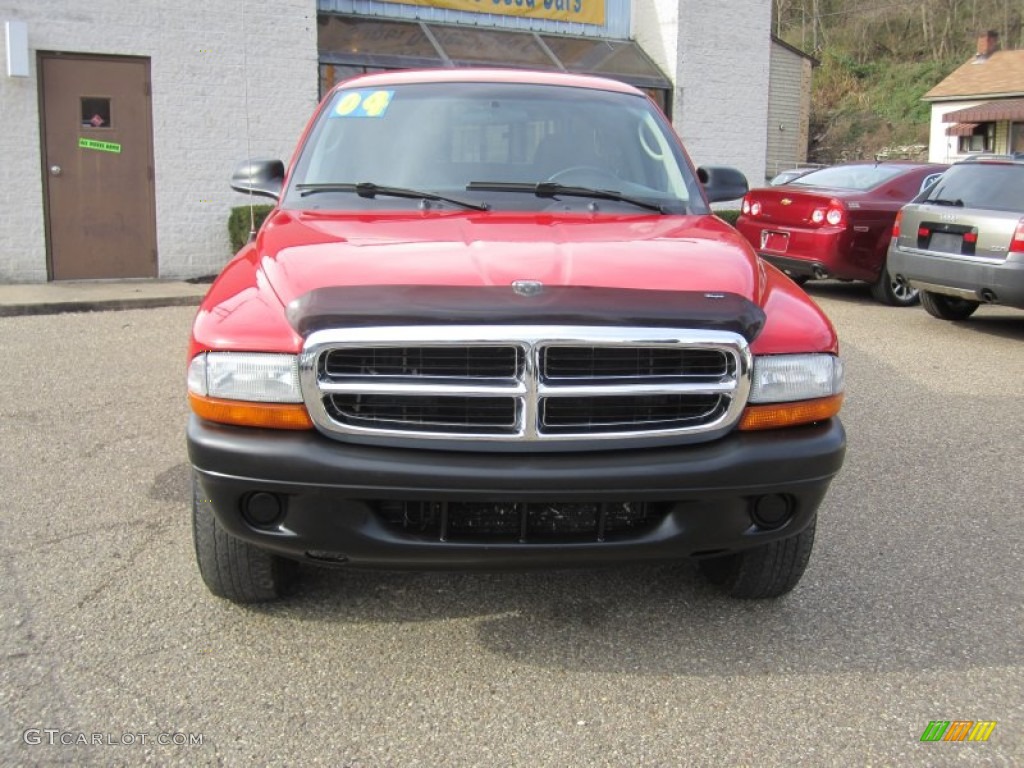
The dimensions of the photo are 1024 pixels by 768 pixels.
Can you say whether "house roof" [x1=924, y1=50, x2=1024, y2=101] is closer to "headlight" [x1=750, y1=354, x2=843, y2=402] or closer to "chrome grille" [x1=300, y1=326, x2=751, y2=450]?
"headlight" [x1=750, y1=354, x2=843, y2=402]

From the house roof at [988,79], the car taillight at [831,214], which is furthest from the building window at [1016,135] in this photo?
the car taillight at [831,214]

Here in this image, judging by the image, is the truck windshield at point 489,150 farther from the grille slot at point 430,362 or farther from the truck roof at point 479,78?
the grille slot at point 430,362

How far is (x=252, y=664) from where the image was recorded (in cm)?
297

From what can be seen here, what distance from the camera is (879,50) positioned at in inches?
2217

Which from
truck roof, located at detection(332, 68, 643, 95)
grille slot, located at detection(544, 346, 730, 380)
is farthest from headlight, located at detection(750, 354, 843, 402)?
truck roof, located at detection(332, 68, 643, 95)

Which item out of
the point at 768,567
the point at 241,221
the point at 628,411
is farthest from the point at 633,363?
the point at 241,221

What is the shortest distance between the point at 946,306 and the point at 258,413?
884 cm

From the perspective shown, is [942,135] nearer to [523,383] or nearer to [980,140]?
[980,140]

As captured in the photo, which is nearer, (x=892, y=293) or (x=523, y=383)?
(x=523, y=383)

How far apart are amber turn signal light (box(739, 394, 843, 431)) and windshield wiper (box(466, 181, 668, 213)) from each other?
49.2 inches

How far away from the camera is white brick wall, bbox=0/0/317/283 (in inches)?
448

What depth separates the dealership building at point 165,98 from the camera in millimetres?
11438

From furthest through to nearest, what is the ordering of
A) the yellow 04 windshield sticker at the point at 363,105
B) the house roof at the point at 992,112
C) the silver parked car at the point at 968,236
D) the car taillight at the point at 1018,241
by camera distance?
the house roof at the point at 992,112, the silver parked car at the point at 968,236, the car taillight at the point at 1018,241, the yellow 04 windshield sticker at the point at 363,105

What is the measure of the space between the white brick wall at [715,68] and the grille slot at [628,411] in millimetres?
13302
